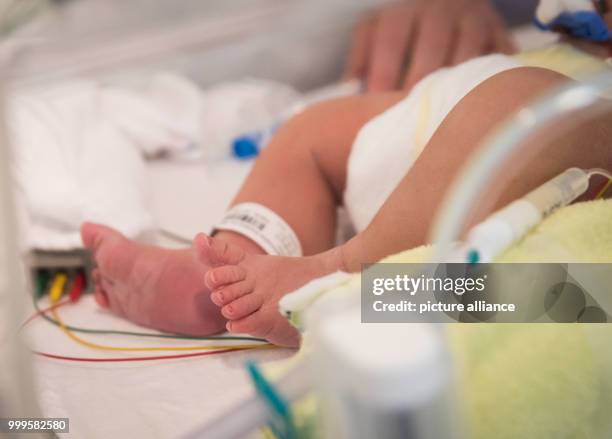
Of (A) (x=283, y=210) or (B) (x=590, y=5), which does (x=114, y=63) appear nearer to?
(A) (x=283, y=210)

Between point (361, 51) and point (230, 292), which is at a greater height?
point (361, 51)

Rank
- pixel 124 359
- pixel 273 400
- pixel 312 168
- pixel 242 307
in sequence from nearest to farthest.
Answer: pixel 273 400 → pixel 242 307 → pixel 124 359 → pixel 312 168

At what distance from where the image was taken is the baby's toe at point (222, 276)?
2.42ft

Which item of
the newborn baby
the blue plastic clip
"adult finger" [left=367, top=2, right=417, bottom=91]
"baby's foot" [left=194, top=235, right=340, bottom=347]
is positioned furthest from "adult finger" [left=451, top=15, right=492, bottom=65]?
the blue plastic clip

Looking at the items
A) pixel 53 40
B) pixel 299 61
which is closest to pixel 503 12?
pixel 299 61

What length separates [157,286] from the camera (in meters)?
0.87

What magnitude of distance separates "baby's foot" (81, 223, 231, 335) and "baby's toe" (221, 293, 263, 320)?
118mm

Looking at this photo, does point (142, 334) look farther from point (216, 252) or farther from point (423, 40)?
point (423, 40)

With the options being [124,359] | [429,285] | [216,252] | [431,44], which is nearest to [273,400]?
[429,285]

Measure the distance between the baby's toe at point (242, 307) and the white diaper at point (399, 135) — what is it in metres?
0.20

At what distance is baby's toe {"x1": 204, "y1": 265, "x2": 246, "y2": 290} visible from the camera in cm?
74

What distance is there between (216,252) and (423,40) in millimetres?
762

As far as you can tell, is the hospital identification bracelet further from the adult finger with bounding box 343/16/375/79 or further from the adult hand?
the adult finger with bounding box 343/16/375/79

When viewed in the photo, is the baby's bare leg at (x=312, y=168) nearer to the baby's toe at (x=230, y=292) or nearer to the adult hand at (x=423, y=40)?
the baby's toe at (x=230, y=292)
